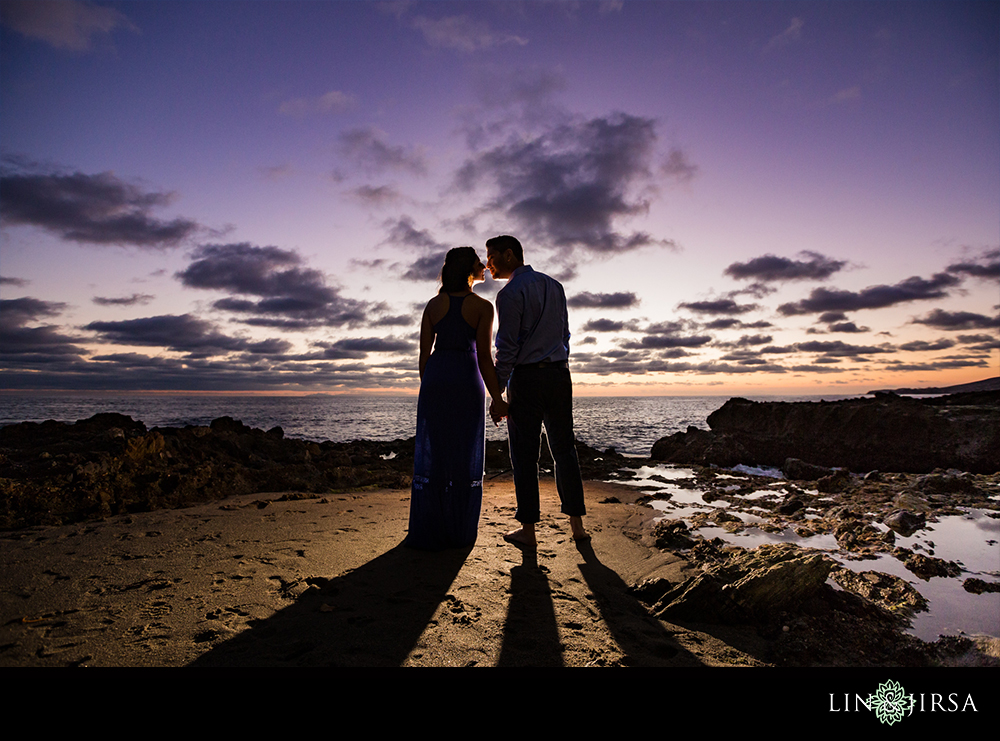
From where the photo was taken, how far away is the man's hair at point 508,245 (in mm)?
4031

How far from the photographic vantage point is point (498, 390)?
3826 millimetres

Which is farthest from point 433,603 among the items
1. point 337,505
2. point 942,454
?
point 942,454

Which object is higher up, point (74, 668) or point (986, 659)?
point (74, 668)

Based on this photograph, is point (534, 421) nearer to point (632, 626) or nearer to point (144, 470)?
point (632, 626)

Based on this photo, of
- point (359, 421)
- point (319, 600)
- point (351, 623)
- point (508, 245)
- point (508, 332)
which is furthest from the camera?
point (359, 421)

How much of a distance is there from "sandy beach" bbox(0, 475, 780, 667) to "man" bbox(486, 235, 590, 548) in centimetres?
57

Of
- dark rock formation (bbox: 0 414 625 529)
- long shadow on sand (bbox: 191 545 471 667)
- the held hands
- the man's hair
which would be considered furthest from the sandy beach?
the man's hair

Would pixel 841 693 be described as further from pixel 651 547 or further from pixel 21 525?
pixel 21 525

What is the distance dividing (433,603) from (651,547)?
2257mm

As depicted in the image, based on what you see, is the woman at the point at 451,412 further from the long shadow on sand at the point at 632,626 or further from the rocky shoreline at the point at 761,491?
the rocky shoreline at the point at 761,491

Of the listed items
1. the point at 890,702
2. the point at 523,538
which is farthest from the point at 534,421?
the point at 890,702

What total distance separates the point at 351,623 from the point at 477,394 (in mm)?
1885

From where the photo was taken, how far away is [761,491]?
22.5 ft

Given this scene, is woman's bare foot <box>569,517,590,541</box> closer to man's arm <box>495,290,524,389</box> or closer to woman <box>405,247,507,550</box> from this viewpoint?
woman <box>405,247,507,550</box>
